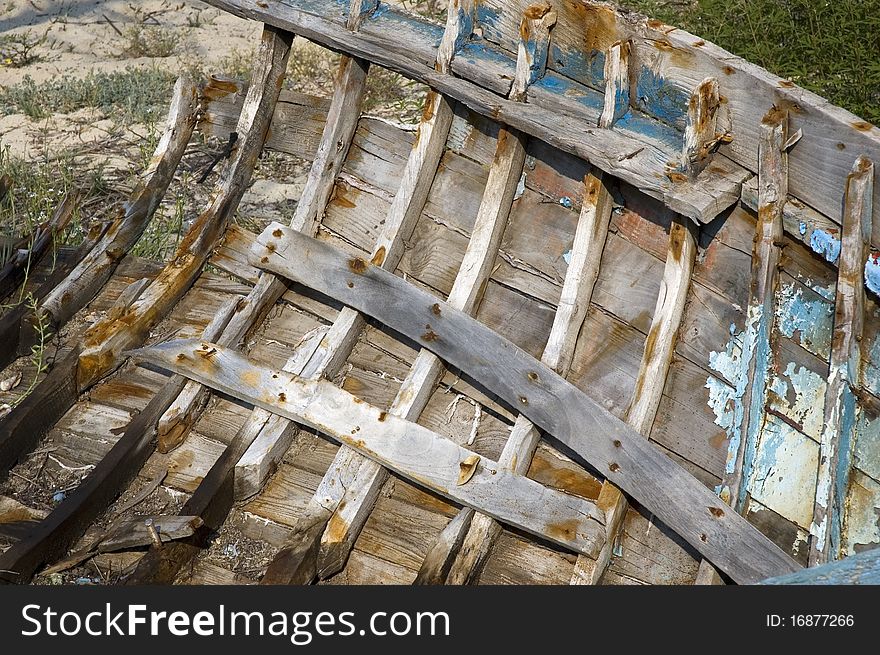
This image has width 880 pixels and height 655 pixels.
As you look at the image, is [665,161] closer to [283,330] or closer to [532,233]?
[532,233]

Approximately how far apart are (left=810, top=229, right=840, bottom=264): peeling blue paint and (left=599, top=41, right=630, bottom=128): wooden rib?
0.74m

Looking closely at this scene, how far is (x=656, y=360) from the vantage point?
2873 mm

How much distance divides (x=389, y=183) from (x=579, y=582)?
175 centimetres

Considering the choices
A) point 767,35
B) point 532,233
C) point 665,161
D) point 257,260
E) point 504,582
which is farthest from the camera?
point 767,35

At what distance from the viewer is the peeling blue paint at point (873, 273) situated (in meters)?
2.36

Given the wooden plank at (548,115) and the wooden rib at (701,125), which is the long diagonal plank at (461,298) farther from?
the wooden rib at (701,125)

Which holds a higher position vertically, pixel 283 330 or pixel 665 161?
pixel 665 161

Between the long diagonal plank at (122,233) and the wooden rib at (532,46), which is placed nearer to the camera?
the wooden rib at (532,46)

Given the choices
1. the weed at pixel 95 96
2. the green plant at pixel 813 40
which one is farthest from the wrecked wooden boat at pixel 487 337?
the weed at pixel 95 96

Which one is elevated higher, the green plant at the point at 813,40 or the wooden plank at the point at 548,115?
the green plant at the point at 813,40

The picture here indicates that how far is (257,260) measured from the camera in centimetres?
363

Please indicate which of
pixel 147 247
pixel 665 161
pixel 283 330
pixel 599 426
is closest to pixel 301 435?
pixel 283 330

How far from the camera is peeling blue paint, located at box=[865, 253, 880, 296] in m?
2.36

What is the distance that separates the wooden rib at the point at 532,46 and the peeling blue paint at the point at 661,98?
0.38 m
